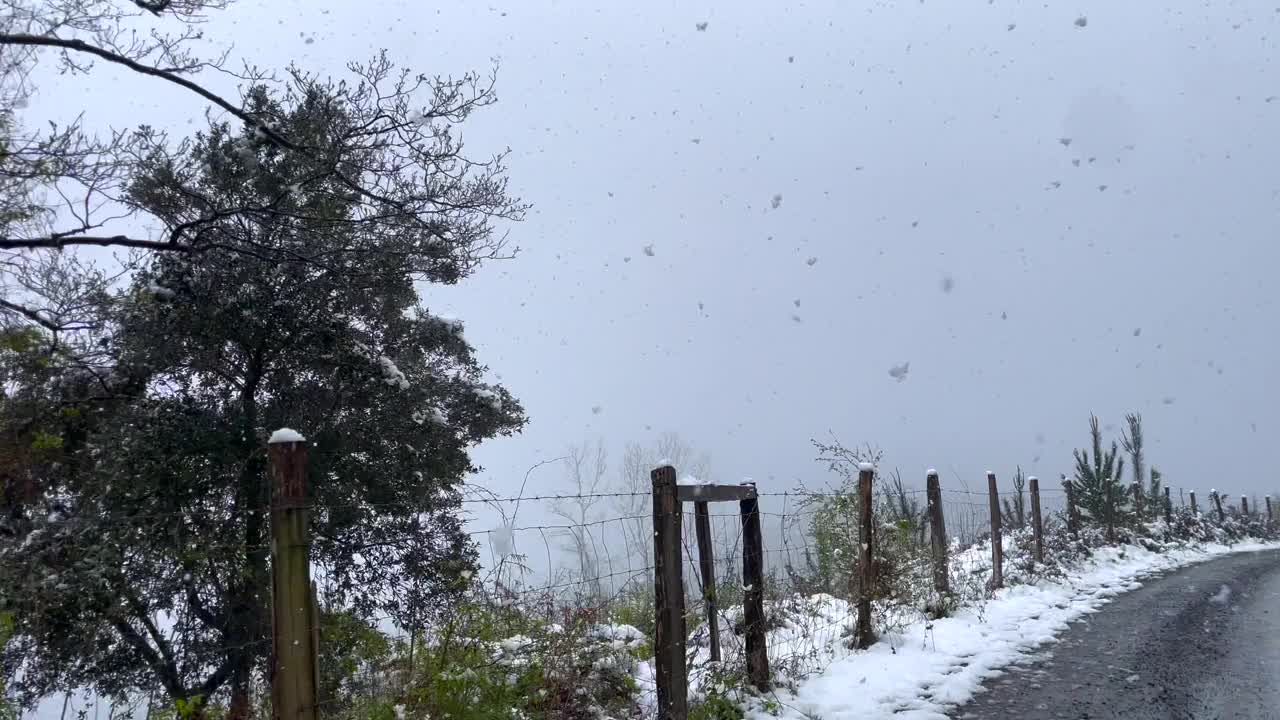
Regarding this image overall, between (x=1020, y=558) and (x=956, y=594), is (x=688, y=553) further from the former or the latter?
(x=1020, y=558)

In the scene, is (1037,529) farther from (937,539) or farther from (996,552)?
(937,539)

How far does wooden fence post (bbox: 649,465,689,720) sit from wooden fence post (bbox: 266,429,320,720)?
2182mm

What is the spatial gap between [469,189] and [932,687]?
767 centimetres

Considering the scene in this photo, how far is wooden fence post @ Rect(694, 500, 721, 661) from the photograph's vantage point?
18.5 feet

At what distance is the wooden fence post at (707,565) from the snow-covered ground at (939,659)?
58 centimetres

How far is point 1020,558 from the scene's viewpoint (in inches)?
483

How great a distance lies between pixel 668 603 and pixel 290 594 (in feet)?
7.71

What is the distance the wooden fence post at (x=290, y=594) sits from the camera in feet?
9.20

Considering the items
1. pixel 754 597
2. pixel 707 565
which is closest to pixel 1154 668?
pixel 754 597

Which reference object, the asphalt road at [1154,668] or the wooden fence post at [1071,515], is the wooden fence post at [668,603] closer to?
the asphalt road at [1154,668]

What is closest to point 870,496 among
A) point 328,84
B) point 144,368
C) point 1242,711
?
point 1242,711

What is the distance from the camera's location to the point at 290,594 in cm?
283

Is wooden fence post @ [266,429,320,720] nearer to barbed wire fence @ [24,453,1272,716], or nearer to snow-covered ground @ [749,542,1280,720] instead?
barbed wire fence @ [24,453,1272,716]

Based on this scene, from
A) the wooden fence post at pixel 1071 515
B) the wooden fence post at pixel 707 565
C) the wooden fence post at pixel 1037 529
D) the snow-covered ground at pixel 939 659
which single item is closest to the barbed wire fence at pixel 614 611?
the wooden fence post at pixel 707 565
